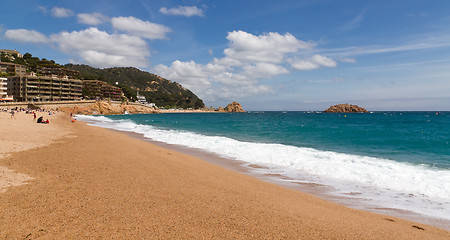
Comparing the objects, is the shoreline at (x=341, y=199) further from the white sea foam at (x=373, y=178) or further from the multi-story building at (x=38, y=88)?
the multi-story building at (x=38, y=88)

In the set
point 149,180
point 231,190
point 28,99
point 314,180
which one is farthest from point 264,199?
point 28,99

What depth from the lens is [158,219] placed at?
4.73m

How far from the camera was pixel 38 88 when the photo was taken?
9306cm

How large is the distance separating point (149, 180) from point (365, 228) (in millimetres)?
6141

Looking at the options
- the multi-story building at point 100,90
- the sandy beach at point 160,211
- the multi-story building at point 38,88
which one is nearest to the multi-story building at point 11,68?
the multi-story building at point 38,88

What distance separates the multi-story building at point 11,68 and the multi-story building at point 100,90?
89.0 ft

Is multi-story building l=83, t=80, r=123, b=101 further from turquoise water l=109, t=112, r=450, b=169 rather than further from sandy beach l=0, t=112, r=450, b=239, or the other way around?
sandy beach l=0, t=112, r=450, b=239

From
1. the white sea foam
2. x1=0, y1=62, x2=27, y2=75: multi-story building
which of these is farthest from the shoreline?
x1=0, y1=62, x2=27, y2=75: multi-story building

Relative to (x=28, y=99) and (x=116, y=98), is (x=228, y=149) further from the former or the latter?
(x=116, y=98)

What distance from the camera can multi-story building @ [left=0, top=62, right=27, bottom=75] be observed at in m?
109

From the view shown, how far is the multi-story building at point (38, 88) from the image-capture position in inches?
3565

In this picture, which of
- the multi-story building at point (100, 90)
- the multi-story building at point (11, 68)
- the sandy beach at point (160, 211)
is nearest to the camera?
the sandy beach at point (160, 211)

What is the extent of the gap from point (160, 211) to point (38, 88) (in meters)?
116

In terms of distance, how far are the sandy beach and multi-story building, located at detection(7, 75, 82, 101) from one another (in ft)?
355
